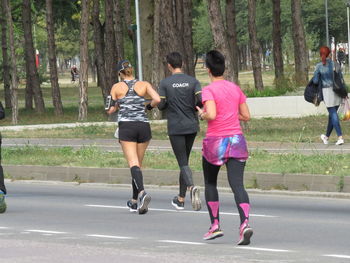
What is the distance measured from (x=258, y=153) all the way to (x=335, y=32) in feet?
269

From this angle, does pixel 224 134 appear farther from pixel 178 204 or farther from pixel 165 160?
pixel 165 160

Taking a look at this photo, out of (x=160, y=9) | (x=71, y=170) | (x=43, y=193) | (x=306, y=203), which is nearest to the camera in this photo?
(x=306, y=203)

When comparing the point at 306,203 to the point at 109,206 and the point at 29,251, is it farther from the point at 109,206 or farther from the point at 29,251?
the point at 29,251

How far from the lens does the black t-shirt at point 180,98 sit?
1459 cm

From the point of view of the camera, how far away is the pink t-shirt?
1152 centimetres

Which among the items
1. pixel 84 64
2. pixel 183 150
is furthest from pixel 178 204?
pixel 84 64

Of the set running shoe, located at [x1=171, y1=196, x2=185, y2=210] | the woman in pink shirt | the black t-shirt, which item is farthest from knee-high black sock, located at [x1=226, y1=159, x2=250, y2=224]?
running shoe, located at [x1=171, y1=196, x2=185, y2=210]

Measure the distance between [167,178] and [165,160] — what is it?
2123mm

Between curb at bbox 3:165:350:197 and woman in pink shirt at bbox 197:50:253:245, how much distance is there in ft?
17.0

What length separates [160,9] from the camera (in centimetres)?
3722

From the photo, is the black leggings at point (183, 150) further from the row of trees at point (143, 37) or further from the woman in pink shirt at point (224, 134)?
the row of trees at point (143, 37)

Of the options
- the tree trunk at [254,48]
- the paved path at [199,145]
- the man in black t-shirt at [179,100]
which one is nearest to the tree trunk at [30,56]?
the tree trunk at [254,48]

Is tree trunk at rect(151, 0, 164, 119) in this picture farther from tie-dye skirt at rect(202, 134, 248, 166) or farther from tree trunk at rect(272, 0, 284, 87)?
tie-dye skirt at rect(202, 134, 248, 166)

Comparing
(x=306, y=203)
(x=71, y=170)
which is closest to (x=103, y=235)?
(x=306, y=203)
